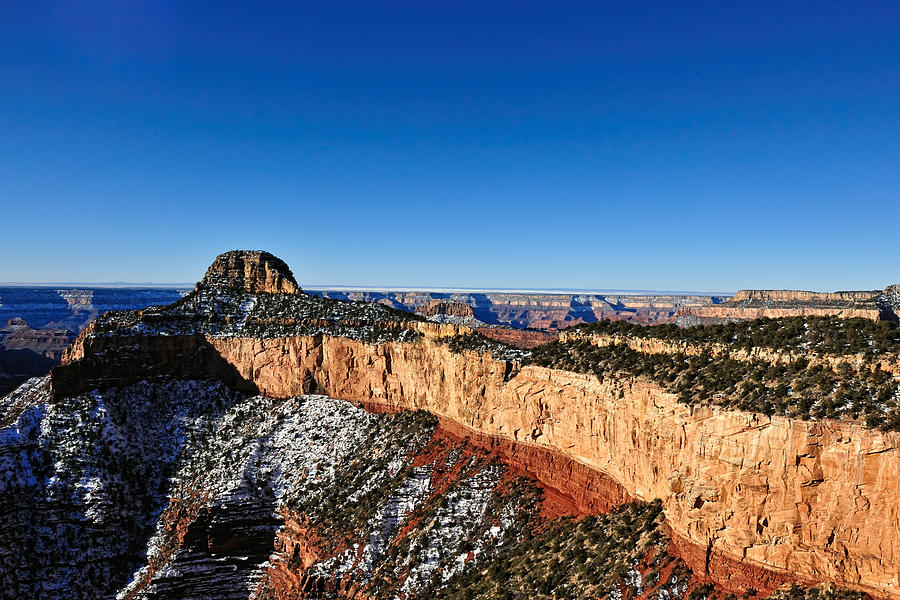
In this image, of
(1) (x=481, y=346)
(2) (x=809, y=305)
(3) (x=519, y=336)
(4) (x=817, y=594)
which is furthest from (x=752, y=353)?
(2) (x=809, y=305)

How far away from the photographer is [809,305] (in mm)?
127312

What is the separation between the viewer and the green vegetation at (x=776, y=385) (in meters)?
22.1

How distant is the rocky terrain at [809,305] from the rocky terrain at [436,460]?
48476 millimetres

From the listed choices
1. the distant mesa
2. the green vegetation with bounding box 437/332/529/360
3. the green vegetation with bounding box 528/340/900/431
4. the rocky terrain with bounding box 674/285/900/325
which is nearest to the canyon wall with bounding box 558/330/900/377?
the green vegetation with bounding box 528/340/900/431

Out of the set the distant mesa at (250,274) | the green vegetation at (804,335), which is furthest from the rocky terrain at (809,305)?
the distant mesa at (250,274)

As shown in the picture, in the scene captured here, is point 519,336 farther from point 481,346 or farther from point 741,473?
point 741,473

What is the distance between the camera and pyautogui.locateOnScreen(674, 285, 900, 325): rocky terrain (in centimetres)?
7931

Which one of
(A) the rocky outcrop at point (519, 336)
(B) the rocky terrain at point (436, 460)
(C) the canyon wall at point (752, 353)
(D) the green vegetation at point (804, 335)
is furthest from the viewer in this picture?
(A) the rocky outcrop at point (519, 336)

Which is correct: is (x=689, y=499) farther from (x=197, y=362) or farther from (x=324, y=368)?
(x=197, y=362)

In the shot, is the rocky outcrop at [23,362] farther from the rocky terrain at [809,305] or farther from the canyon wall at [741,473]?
the rocky terrain at [809,305]

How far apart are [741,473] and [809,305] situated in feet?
422

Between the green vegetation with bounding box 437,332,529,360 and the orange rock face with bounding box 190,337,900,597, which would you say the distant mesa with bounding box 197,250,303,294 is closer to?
the green vegetation with bounding box 437,332,529,360

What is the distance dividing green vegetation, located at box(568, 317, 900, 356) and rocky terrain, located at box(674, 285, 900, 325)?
43.6 meters

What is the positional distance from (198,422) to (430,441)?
3319 centimetres
